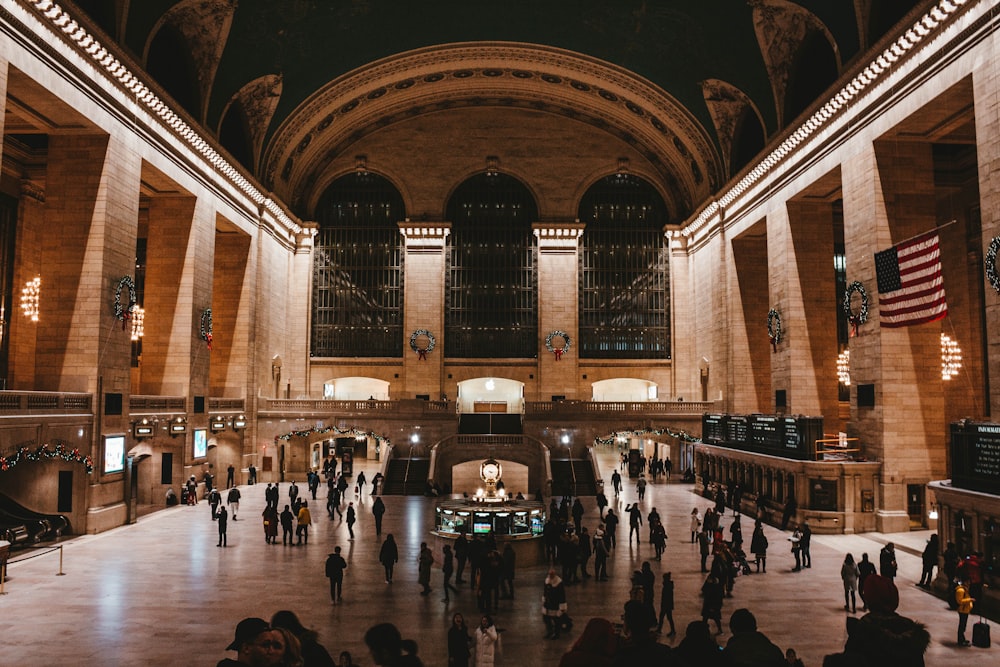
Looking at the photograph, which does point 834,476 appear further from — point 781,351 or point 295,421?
point 295,421

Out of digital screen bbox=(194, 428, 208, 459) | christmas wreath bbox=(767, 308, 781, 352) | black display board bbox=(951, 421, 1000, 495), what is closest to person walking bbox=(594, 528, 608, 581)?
black display board bbox=(951, 421, 1000, 495)

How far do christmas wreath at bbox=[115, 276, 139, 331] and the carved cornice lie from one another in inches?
541

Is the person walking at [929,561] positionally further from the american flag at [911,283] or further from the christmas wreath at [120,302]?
the christmas wreath at [120,302]

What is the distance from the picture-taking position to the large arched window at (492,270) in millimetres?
40656

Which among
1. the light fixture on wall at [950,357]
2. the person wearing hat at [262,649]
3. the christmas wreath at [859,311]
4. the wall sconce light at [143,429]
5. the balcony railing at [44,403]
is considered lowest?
the person wearing hat at [262,649]

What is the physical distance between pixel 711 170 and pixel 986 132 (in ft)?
64.6

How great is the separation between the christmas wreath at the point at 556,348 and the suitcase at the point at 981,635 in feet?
95.1

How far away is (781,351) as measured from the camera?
27172 mm

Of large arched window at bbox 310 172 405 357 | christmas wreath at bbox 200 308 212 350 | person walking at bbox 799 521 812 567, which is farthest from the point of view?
large arched window at bbox 310 172 405 357

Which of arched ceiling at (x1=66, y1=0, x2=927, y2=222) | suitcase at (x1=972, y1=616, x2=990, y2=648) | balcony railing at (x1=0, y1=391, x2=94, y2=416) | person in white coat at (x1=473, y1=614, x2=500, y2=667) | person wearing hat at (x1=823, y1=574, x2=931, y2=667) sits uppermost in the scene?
arched ceiling at (x1=66, y1=0, x2=927, y2=222)

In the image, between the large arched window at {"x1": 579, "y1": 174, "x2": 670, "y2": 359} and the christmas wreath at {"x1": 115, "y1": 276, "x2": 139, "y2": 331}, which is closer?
the christmas wreath at {"x1": 115, "y1": 276, "x2": 139, "y2": 331}

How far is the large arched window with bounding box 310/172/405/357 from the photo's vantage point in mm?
40625

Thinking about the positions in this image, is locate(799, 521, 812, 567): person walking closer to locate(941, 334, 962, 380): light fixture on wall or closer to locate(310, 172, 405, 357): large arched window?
locate(941, 334, 962, 380): light fixture on wall

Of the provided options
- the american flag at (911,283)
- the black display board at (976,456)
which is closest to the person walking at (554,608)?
the black display board at (976,456)
